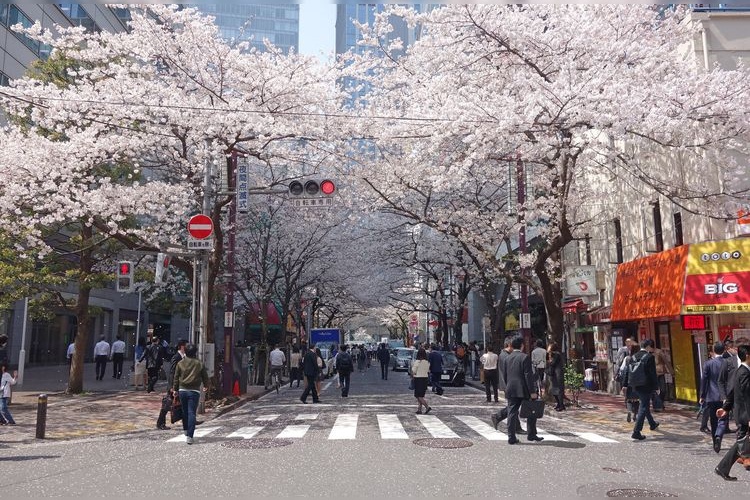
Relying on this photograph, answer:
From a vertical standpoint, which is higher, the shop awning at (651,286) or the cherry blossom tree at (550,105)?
the cherry blossom tree at (550,105)

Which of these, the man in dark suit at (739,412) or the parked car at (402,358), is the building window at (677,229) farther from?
the parked car at (402,358)

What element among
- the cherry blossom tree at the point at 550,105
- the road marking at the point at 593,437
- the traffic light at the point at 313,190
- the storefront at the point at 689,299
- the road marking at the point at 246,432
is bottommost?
the road marking at the point at 593,437

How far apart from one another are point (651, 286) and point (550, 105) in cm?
642

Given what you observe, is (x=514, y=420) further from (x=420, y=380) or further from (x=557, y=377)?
(x=557, y=377)

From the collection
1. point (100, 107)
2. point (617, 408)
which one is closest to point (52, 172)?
point (100, 107)

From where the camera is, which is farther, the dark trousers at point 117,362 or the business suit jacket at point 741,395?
the dark trousers at point 117,362

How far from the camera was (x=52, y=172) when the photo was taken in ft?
49.6

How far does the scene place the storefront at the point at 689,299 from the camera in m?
13.1

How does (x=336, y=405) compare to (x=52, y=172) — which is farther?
(x=336, y=405)

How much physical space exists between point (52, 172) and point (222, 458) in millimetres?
10270

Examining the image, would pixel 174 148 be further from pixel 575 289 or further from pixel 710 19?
pixel 710 19

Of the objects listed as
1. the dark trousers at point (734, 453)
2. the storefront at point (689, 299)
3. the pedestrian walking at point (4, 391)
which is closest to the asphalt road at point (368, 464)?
the dark trousers at point (734, 453)

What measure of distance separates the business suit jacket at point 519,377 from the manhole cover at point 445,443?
1.07m

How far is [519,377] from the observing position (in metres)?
9.80
